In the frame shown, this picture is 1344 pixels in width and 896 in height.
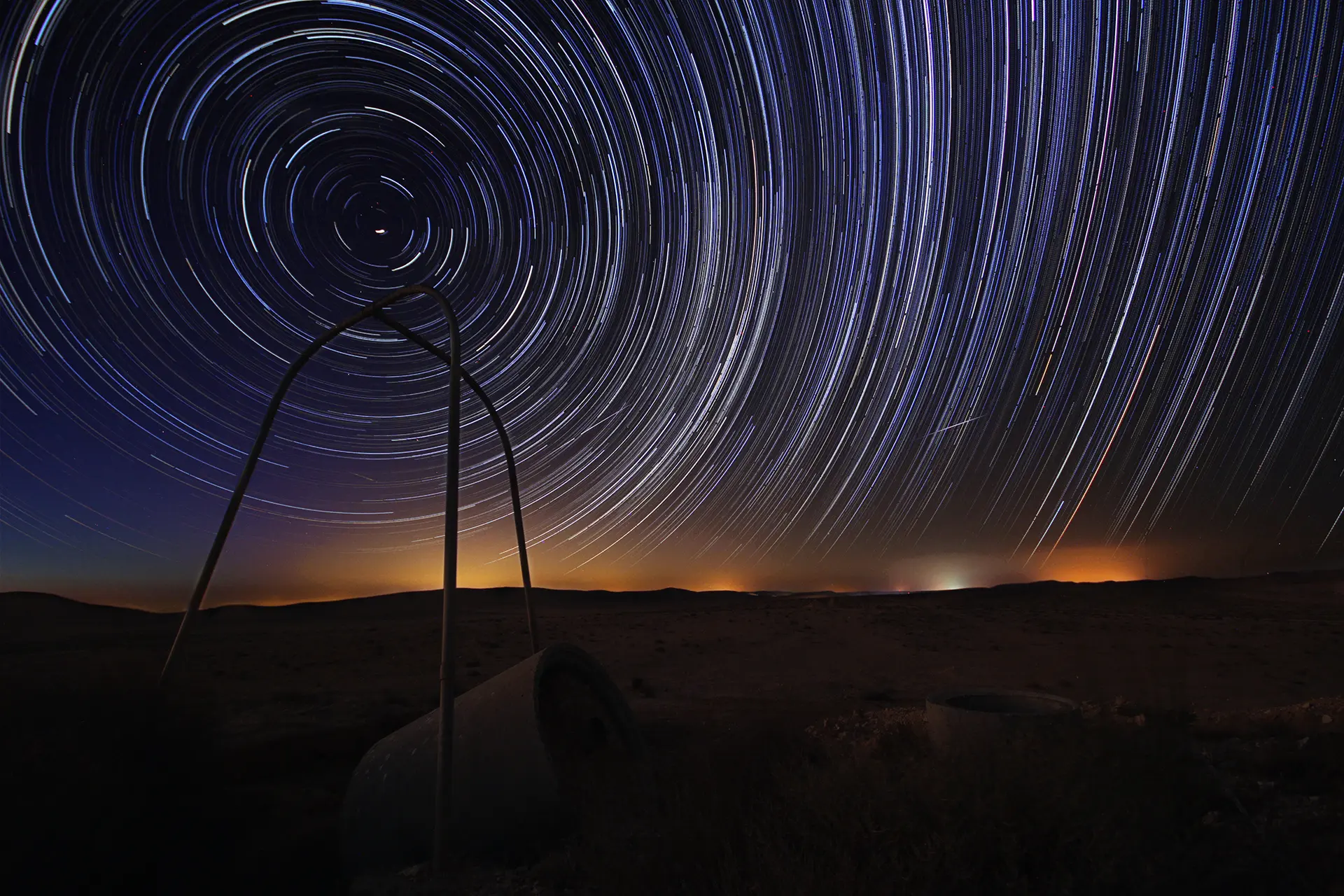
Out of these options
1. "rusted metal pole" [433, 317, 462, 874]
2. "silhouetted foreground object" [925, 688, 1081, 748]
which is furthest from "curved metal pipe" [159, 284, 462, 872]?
"silhouetted foreground object" [925, 688, 1081, 748]

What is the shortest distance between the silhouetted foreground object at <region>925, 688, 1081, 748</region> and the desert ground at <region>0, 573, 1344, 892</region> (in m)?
1.34

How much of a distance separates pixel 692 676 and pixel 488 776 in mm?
19133

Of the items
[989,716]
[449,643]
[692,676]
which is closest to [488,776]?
[449,643]

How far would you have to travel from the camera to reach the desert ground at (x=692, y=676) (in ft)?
31.3

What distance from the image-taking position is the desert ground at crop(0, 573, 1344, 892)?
9555mm

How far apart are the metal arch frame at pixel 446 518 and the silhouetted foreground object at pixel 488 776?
1.71ft

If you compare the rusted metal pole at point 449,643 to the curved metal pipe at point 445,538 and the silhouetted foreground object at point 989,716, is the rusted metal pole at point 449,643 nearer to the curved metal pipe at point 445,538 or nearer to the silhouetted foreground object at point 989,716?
the curved metal pipe at point 445,538

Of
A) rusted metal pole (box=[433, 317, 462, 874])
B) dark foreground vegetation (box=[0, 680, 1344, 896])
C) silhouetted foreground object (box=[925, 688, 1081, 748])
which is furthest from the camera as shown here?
silhouetted foreground object (box=[925, 688, 1081, 748])

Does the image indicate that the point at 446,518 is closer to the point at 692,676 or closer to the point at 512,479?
the point at 512,479

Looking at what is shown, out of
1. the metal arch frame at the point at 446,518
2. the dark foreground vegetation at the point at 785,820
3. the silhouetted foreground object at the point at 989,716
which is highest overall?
the metal arch frame at the point at 446,518

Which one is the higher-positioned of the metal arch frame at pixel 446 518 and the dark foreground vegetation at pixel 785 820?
the metal arch frame at pixel 446 518

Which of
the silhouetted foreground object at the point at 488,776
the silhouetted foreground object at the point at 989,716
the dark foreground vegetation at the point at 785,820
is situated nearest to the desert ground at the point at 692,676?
the dark foreground vegetation at the point at 785,820

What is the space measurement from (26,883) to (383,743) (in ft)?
14.4

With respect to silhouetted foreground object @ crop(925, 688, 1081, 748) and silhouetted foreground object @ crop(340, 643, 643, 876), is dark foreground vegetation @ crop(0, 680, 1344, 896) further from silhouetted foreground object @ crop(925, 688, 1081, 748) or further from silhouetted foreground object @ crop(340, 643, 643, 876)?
silhouetted foreground object @ crop(925, 688, 1081, 748)
